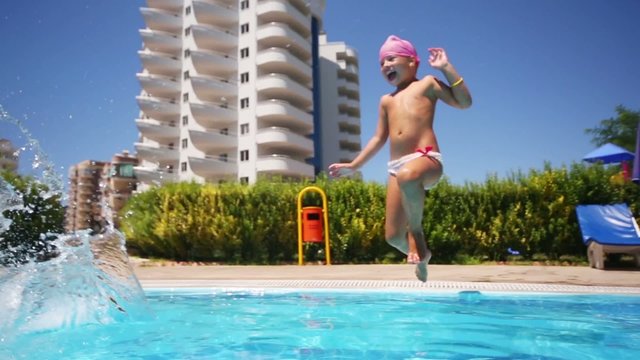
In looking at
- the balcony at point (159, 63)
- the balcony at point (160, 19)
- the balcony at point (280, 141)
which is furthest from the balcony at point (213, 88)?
the balcony at point (160, 19)

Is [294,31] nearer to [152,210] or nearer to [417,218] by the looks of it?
[152,210]

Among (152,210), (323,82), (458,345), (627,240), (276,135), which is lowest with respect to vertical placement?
(458,345)

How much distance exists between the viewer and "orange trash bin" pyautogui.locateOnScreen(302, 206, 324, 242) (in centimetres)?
1148

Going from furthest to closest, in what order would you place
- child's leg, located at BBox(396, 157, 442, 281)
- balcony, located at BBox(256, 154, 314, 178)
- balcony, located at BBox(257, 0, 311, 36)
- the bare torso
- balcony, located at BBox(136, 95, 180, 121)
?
1. balcony, located at BBox(136, 95, 180, 121)
2. balcony, located at BBox(257, 0, 311, 36)
3. balcony, located at BBox(256, 154, 314, 178)
4. the bare torso
5. child's leg, located at BBox(396, 157, 442, 281)

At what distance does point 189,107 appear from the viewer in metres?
48.4

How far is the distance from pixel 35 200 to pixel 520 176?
14577 mm

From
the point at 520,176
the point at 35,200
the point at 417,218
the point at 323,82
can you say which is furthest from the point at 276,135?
the point at 417,218

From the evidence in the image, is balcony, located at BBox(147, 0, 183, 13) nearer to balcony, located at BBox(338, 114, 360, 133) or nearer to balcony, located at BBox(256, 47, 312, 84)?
balcony, located at BBox(256, 47, 312, 84)

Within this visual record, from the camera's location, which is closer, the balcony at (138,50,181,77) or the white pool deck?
the white pool deck

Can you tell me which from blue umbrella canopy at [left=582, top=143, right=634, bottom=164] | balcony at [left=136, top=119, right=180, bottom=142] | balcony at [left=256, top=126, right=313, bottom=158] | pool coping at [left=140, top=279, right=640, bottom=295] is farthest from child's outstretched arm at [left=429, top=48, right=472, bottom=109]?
balcony at [left=136, top=119, right=180, bottom=142]

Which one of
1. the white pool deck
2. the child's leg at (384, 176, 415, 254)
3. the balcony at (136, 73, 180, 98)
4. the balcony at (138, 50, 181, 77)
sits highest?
the balcony at (138, 50, 181, 77)

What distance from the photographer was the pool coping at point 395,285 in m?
5.87

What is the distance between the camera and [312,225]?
11.5m

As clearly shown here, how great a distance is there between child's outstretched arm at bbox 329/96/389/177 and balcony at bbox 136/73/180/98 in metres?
50.4
